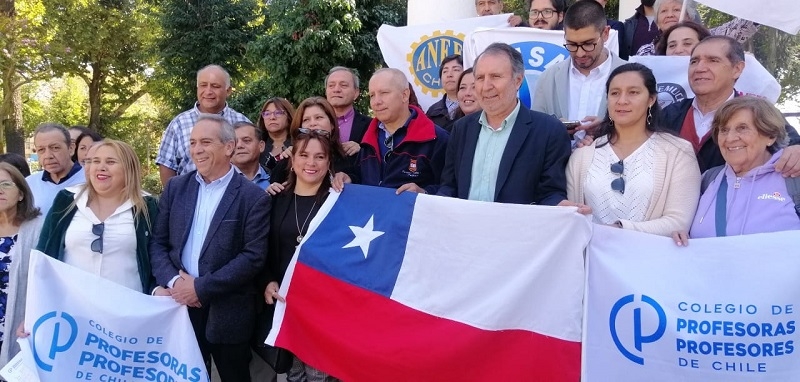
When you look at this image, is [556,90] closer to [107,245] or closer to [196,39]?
[107,245]

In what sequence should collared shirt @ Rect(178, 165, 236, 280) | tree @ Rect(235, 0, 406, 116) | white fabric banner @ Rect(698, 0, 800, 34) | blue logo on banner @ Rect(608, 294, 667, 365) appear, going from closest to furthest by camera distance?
blue logo on banner @ Rect(608, 294, 667, 365) → collared shirt @ Rect(178, 165, 236, 280) → white fabric banner @ Rect(698, 0, 800, 34) → tree @ Rect(235, 0, 406, 116)

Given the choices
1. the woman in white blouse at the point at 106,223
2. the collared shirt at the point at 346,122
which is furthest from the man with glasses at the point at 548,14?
the woman in white blouse at the point at 106,223

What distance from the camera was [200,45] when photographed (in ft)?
53.8

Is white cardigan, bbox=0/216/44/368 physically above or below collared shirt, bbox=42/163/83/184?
below

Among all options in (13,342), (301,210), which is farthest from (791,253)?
(13,342)

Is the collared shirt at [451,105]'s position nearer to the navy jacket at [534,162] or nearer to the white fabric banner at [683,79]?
the white fabric banner at [683,79]

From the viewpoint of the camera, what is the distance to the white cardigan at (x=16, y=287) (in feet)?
13.2

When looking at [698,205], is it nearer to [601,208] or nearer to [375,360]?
[601,208]

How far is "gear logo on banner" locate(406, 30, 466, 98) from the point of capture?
6.64 meters

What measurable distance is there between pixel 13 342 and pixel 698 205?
4.16 meters

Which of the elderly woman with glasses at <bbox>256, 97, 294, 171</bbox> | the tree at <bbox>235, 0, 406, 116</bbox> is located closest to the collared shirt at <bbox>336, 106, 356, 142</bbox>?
the elderly woman with glasses at <bbox>256, 97, 294, 171</bbox>

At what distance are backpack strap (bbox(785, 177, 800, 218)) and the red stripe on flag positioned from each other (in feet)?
4.04

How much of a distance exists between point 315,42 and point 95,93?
43.9 ft

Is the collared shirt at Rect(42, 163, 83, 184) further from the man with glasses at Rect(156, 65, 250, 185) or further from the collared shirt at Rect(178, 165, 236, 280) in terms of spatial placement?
the collared shirt at Rect(178, 165, 236, 280)
